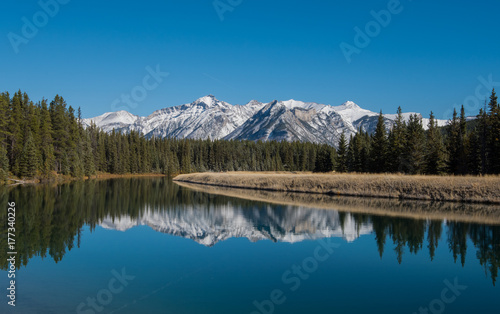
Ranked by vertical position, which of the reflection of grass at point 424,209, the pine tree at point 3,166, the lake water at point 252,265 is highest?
the pine tree at point 3,166

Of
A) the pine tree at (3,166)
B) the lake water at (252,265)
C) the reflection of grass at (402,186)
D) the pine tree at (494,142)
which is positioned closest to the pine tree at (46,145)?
the pine tree at (3,166)

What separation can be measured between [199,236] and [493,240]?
59.2 ft

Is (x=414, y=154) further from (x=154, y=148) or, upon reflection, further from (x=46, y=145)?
(x=154, y=148)

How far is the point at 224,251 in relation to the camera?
19.8m

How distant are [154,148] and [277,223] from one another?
141m

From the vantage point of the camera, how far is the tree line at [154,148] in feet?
202

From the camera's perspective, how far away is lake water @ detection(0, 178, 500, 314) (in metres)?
12.1

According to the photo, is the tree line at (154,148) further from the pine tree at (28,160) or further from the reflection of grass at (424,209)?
the reflection of grass at (424,209)

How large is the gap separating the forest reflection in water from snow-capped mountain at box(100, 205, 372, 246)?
56 mm

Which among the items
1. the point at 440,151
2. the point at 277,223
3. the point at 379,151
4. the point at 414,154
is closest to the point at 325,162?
the point at 379,151

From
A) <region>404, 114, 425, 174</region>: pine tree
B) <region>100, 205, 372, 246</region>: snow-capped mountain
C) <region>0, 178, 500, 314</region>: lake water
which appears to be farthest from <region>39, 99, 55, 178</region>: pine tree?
<region>404, 114, 425, 174</region>: pine tree

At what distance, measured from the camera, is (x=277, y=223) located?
2823 centimetres

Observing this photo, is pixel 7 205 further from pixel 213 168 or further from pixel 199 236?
pixel 213 168

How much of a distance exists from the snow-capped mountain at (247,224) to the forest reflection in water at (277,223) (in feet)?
0.18
